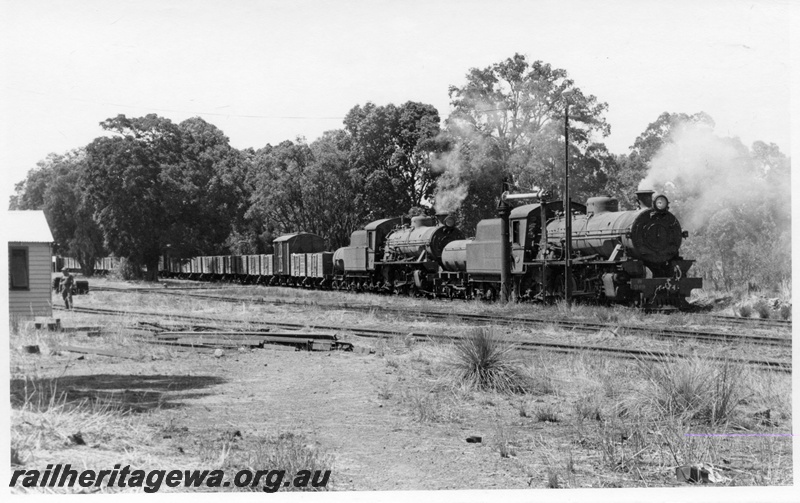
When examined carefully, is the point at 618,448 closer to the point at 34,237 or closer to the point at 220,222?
the point at 34,237

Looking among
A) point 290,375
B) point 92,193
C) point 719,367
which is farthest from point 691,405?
point 92,193

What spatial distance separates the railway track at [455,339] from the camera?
10695 millimetres

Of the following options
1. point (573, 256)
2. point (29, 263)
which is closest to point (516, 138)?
point (573, 256)

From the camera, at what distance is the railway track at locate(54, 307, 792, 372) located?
1070 centimetres

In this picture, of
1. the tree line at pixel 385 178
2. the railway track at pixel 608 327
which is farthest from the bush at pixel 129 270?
the railway track at pixel 608 327

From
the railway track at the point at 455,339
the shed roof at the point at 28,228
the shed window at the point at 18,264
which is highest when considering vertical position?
the shed roof at the point at 28,228

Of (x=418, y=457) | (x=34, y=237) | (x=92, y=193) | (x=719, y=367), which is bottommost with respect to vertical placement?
(x=418, y=457)

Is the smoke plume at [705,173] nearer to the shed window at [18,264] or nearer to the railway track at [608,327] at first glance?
the railway track at [608,327]

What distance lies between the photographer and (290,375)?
11.5 metres

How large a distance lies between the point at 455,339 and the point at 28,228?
7835 mm

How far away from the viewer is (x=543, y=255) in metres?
22.8

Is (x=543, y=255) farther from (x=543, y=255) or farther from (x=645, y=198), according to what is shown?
(x=645, y=198)

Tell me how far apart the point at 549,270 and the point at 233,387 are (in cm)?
1447

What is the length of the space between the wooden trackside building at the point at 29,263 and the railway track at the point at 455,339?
2310 millimetres
